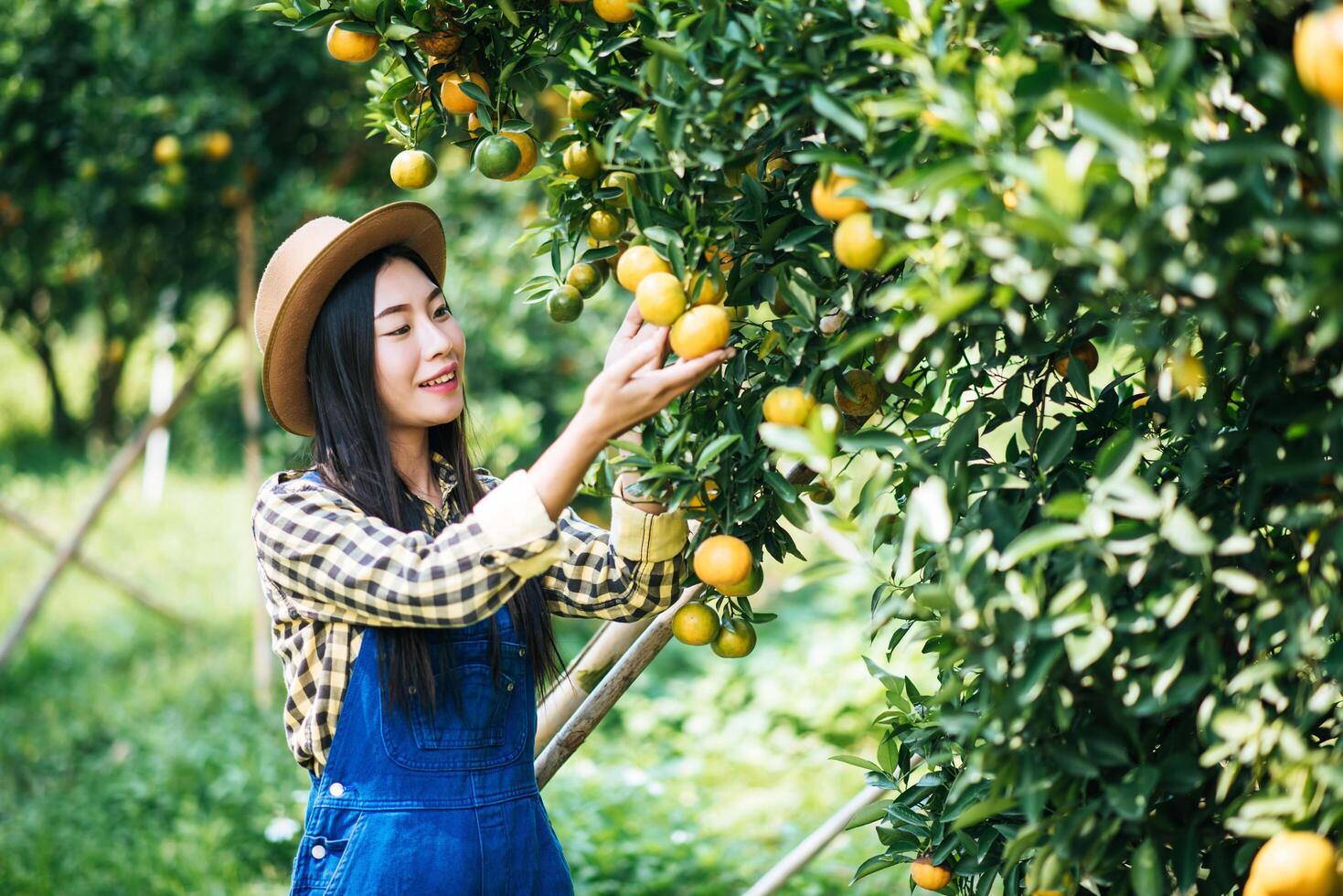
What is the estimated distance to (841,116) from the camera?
108cm

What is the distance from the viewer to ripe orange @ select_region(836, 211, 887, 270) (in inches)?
43.6

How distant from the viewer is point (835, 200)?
1134 millimetres

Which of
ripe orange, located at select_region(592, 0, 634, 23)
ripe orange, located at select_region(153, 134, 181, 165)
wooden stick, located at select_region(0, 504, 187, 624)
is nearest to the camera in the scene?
ripe orange, located at select_region(592, 0, 634, 23)

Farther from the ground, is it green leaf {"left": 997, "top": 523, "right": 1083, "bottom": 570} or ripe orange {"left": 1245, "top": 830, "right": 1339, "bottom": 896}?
green leaf {"left": 997, "top": 523, "right": 1083, "bottom": 570}

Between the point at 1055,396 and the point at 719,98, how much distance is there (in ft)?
1.69

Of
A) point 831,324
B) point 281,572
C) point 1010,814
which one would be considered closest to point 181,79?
point 281,572

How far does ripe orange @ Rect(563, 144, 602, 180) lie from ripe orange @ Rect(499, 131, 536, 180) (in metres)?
0.11

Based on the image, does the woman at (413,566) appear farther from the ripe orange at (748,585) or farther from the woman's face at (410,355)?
the ripe orange at (748,585)

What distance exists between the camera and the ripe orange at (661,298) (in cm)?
125

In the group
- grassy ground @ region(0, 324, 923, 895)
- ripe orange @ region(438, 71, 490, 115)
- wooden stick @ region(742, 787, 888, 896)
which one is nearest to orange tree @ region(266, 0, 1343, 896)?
ripe orange @ region(438, 71, 490, 115)

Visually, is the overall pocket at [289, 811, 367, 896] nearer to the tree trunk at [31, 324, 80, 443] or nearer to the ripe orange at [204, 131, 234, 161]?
the ripe orange at [204, 131, 234, 161]

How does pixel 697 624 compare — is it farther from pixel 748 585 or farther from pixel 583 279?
pixel 583 279

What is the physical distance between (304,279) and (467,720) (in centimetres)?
61

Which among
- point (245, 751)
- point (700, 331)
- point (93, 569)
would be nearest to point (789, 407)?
point (700, 331)
